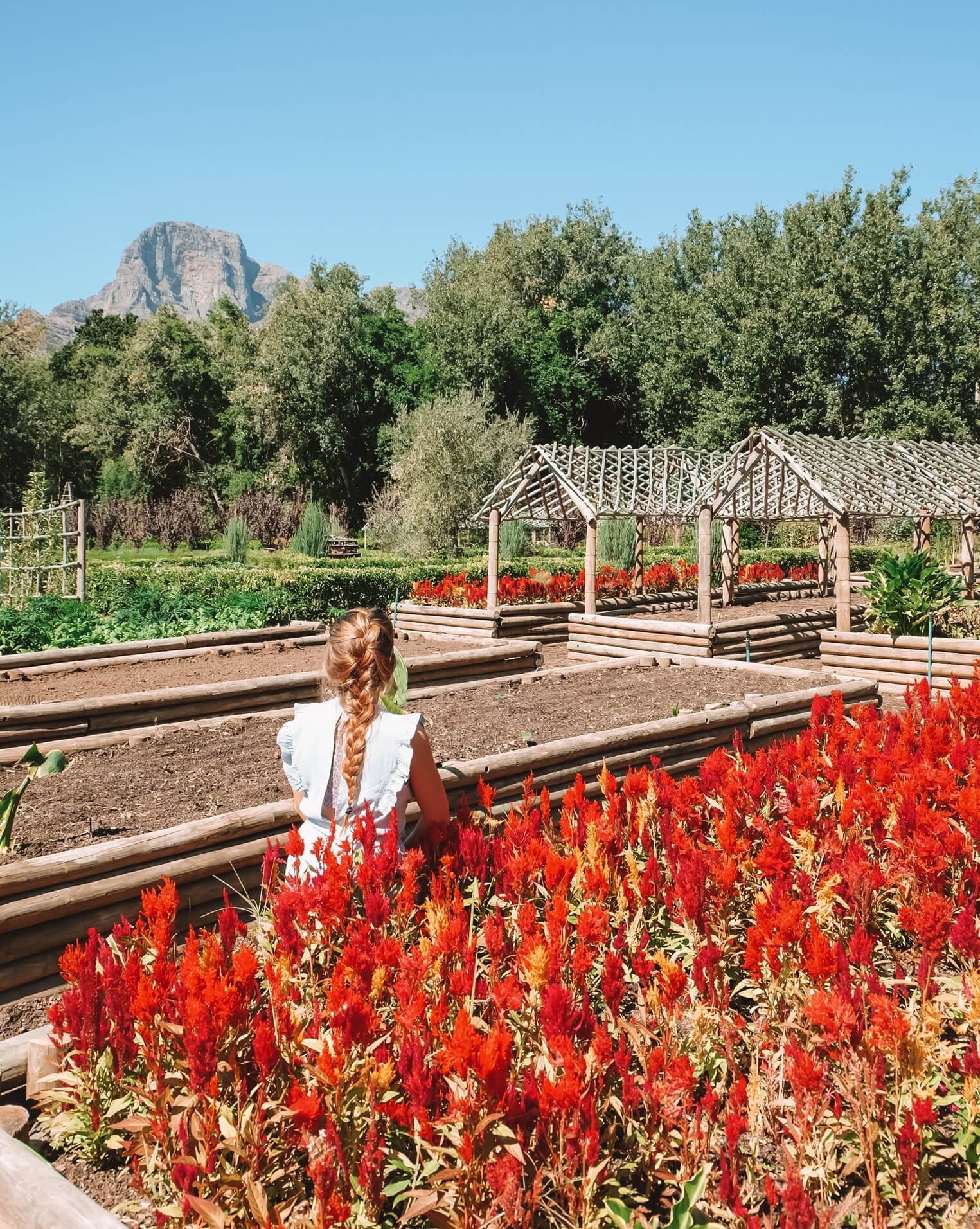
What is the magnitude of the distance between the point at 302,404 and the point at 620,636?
28116 millimetres

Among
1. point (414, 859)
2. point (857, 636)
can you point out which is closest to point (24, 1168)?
point (414, 859)

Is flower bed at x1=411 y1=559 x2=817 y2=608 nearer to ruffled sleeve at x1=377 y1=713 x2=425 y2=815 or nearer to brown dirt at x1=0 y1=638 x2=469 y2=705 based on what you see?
brown dirt at x1=0 y1=638 x2=469 y2=705

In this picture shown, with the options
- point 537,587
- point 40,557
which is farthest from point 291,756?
point 40,557

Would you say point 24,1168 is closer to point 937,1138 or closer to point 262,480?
point 937,1138

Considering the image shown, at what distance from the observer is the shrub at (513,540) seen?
22219 millimetres

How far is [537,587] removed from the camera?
1598 cm

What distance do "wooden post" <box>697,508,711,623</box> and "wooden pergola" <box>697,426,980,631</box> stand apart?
12mm

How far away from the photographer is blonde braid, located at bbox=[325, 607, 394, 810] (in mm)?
3426

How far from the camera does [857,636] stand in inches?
420

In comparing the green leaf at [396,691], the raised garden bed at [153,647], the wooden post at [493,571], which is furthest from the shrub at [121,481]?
the green leaf at [396,691]

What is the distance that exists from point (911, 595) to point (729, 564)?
307 inches

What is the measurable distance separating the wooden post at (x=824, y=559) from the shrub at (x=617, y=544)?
3.75 m

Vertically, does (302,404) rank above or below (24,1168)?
above

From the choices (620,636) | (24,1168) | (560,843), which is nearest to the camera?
(24,1168)
